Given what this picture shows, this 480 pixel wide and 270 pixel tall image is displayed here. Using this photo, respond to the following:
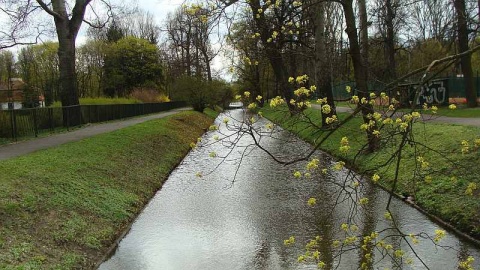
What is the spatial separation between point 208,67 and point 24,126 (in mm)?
42820

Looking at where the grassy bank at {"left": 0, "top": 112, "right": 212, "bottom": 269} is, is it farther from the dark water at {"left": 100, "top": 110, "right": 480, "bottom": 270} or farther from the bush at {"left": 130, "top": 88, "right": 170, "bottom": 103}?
the bush at {"left": 130, "top": 88, "right": 170, "bottom": 103}

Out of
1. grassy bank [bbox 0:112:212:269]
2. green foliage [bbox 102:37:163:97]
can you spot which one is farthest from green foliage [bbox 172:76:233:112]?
grassy bank [bbox 0:112:212:269]

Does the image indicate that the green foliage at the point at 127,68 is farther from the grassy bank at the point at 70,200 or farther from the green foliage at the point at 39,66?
the grassy bank at the point at 70,200

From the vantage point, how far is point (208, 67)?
2322 inches

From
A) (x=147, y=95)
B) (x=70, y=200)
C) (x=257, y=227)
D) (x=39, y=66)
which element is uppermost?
(x=39, y=66)

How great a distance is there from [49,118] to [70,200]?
11991 millimetres

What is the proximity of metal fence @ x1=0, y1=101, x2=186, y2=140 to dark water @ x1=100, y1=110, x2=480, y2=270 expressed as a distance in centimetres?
703

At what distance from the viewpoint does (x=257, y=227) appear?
8.65m

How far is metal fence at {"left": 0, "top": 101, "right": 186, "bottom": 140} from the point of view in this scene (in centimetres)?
1635

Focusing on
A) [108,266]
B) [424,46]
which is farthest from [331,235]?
[424,46]

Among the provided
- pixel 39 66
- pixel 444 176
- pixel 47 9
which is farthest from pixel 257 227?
pixel 39 66

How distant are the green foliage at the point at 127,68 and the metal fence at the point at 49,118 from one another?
22248 millimetres

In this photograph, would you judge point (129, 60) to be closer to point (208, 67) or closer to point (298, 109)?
point (208, 67)

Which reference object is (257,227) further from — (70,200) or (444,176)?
(444,176)
